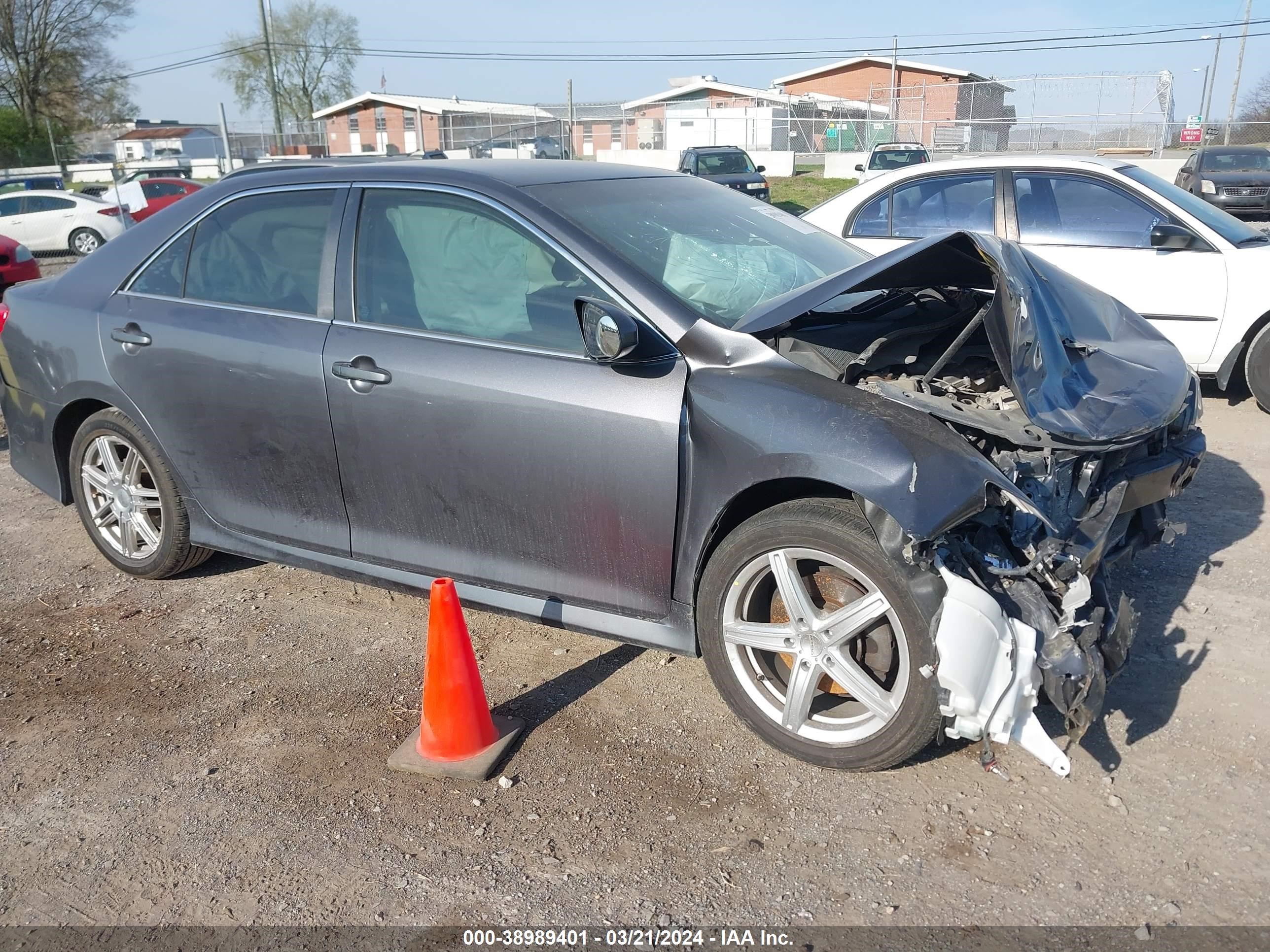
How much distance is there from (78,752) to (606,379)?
215cm

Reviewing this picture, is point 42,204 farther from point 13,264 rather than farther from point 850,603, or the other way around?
point 850,603

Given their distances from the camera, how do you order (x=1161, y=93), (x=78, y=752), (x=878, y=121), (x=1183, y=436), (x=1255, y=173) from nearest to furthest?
(x=78, y=752)
(x=1183, y=436)
(x=1255, y=173)
(x=1161, y=93)
(x=878, y=121)

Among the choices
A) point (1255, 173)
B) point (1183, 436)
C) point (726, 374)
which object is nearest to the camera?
point (726, 374)

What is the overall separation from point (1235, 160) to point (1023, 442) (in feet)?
69.7

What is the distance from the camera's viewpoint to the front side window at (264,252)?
382cm

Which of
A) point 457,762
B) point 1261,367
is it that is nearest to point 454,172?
point 457,762

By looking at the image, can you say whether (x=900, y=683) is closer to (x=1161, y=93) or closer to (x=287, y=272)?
(x=287, y=272)

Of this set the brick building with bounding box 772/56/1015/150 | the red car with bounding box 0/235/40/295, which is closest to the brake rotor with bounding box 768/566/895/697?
the red car with bounding box 0/235/40/295

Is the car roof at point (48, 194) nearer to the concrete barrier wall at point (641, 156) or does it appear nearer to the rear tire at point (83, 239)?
the rear tire at point (83, 239)

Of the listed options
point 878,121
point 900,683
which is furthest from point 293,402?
point 878,121

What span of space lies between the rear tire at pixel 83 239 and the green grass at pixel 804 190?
14932 mm

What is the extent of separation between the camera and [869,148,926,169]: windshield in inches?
958

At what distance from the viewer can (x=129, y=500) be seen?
177 inches

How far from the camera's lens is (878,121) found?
35.6 m
